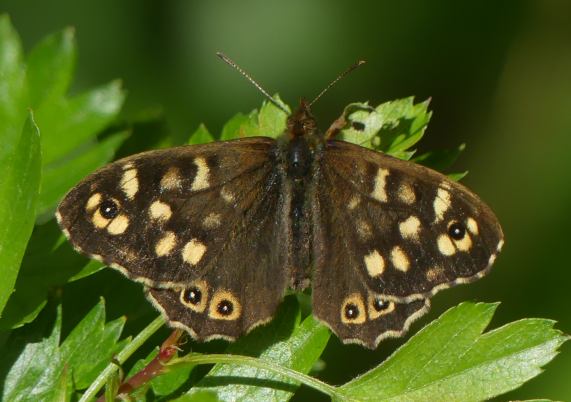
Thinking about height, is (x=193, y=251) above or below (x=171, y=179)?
below

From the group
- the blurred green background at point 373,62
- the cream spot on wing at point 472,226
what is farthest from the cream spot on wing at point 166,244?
the blurred green background at point 373,62

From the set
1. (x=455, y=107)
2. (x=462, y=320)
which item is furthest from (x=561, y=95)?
(x=462, y=320)

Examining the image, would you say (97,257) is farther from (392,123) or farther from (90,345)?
(392,123)

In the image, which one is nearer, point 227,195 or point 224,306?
point 224,306

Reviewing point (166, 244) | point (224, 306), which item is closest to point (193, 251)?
point (166, 244)

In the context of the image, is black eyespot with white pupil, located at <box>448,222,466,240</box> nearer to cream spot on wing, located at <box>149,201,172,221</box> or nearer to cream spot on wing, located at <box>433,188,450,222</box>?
cream spot on wing, located at <box>433,188,450,222</box>

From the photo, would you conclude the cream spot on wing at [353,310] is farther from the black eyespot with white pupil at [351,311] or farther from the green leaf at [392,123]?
the green leaf at [392,123]

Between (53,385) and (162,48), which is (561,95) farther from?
(53,385)
